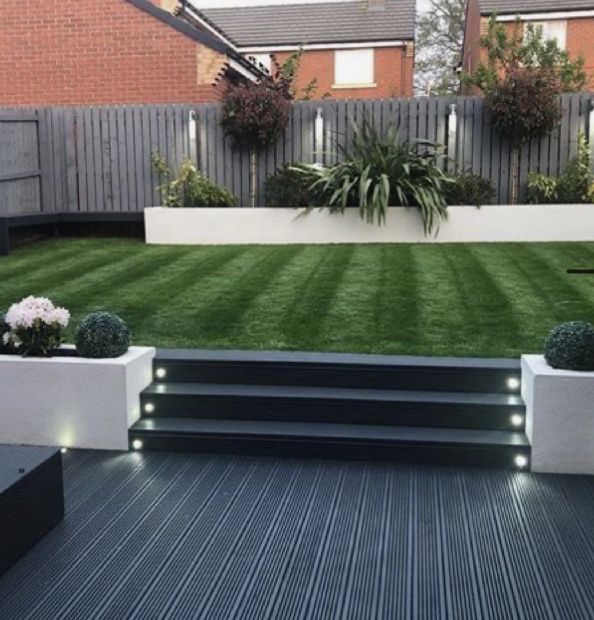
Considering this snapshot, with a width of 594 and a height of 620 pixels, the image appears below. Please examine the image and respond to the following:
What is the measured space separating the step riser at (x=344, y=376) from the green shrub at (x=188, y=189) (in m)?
6.49

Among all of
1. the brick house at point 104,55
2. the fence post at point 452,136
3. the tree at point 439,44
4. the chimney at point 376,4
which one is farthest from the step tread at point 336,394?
the tree at point 439,44

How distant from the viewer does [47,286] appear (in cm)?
890

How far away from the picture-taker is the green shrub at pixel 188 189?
1204 centimetres

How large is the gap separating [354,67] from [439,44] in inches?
432

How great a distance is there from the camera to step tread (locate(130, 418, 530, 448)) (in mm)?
5160

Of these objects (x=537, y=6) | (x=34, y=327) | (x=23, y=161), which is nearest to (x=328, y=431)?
(x=34, y=327)

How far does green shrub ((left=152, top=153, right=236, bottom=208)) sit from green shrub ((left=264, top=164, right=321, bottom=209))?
2.30ft

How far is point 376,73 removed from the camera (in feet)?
91.6

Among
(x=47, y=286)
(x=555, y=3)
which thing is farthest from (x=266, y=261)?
(x=555, y=3)

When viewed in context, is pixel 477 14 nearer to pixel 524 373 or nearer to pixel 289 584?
pixel 524 373

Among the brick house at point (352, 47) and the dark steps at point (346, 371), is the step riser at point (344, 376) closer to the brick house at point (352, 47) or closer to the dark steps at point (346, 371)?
the dark steps at point (346, 371)

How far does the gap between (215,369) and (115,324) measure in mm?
756

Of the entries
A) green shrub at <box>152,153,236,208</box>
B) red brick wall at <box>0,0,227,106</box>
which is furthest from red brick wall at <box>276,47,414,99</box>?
green shrub at <box>152,153,236,208</box>

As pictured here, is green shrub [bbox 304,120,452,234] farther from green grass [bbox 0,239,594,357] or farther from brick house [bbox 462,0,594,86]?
brick house [bbox 462,0,594,86]
